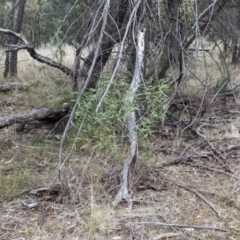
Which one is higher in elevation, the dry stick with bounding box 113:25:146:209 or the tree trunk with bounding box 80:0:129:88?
the tree trunk with bounding box 80:0:129:88

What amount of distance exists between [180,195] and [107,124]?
92cm

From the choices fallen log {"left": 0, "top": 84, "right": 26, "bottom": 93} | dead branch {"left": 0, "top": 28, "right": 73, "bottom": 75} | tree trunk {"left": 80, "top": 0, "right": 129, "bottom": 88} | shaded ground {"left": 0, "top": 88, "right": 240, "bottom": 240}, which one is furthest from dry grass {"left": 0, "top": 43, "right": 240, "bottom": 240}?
fallen log {"left": 0, "top": 84, "right": 26, "bottom": 93}

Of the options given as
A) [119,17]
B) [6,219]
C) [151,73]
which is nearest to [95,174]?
[6,219]

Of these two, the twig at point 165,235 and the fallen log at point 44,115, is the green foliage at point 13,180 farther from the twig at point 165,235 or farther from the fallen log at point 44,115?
the twig at point 165,235

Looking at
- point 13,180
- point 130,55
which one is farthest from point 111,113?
point 130,55

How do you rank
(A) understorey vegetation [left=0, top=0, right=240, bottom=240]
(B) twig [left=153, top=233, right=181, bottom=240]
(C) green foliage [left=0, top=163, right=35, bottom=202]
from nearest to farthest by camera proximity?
1. (B) twig [left=153, top=233, right=181, bottom=240]
2. (A) understorey vegetation [left=0, top=0, right=240, bottom=240]
3. (C) green foliage [left=0, top=163, right=35, bottom=202]

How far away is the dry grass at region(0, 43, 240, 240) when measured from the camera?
253 centimetres

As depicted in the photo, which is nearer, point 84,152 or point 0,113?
point 84,152

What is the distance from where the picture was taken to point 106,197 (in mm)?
2902

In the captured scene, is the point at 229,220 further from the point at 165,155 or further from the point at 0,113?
the point at 0,113

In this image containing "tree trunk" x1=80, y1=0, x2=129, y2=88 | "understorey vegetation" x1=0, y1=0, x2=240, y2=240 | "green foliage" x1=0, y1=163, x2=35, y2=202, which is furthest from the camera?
"tree trunk" x1=80, y1=0, x2=129, y2=88

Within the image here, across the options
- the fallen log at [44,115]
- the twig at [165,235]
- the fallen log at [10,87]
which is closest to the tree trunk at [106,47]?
the fallen log at [44,115]

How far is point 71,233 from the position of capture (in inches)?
97.8

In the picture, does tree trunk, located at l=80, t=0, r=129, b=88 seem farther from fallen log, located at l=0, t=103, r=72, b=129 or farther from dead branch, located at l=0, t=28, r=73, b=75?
fallen log, located at l=0, t=103, r=72, b=129
